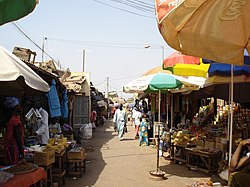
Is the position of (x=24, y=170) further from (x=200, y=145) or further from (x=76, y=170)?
(x=200, y=145)

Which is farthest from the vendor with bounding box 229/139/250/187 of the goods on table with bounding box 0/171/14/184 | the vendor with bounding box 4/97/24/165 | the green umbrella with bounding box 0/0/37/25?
the vendor with bounding box 4/97/24/165

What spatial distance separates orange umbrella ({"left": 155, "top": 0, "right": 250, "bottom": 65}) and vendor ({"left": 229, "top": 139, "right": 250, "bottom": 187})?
118cm

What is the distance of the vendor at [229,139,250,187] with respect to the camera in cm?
352

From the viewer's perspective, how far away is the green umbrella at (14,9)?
7.64ft

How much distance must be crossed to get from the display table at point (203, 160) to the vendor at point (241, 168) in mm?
4333

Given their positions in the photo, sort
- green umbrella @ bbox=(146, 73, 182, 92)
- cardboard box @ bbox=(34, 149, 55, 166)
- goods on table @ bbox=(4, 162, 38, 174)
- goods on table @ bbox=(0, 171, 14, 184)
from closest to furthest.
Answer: goods on table @ bbox=(0, 171, 14, 184) → goods on table @ bbox=(4, 162, 38, 174) → cardboard box @ bbox=(34, 149, 55, 166) → green umbrella @ bbox=(146, 73, 182, 92)

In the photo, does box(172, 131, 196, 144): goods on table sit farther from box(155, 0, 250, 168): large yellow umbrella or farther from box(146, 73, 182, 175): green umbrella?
box(155, 0, 250, 168): large yellow umbrella

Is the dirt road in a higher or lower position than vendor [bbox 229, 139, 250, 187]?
lower

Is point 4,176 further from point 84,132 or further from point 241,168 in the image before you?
point 84,132

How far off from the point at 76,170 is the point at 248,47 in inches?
230

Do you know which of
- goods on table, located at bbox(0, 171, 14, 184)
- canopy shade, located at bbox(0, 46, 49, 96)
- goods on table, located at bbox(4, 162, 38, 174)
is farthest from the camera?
goods on table, located at bbox(4, 162, 38, 174)

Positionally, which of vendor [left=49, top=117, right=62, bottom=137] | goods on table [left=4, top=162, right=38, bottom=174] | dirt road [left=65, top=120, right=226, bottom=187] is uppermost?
vendor [left=49, top=117, right=62, bottom=137]

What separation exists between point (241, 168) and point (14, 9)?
310 cm

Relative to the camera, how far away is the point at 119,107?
58.9ft
